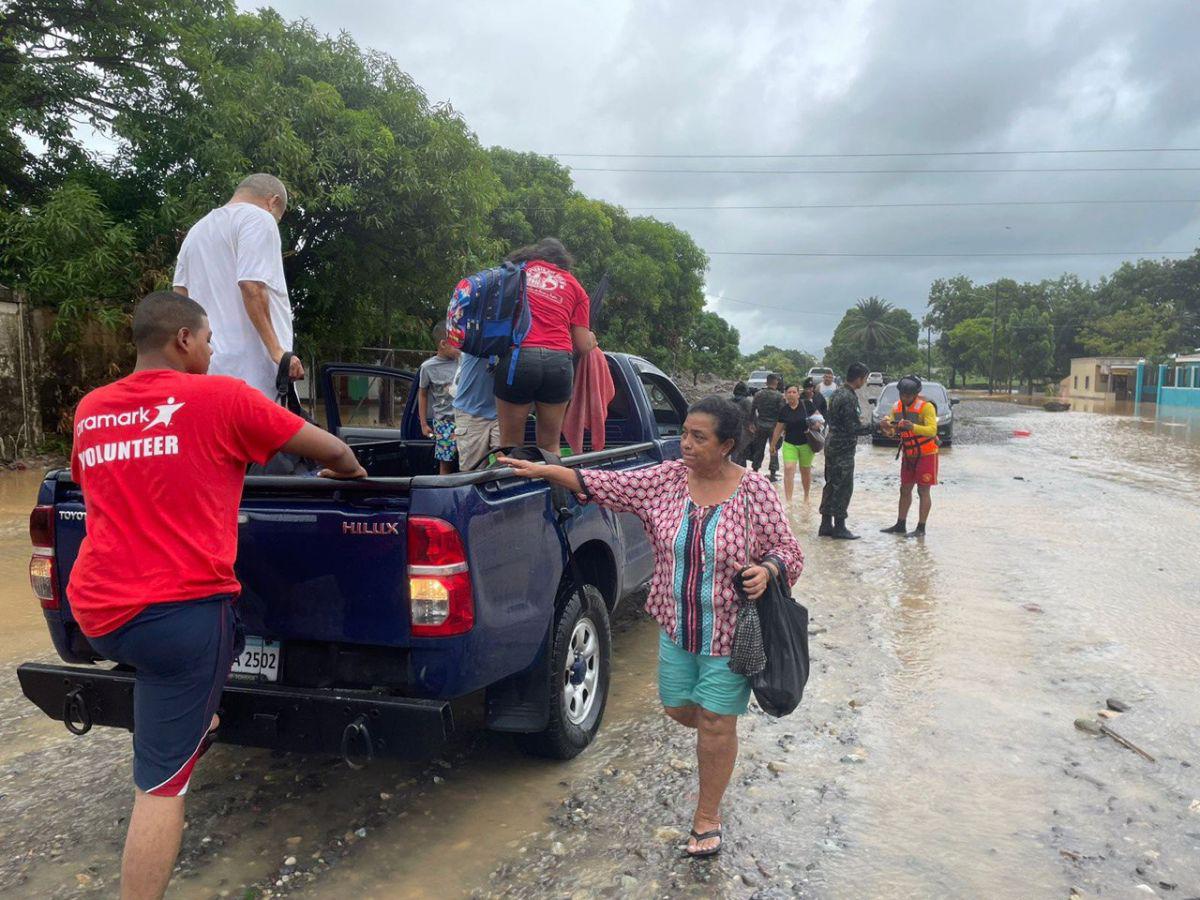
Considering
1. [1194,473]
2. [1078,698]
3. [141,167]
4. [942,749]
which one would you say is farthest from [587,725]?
[1194,473]

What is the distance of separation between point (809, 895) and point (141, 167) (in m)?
14.7

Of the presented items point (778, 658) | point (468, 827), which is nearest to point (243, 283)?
point (468, 827)

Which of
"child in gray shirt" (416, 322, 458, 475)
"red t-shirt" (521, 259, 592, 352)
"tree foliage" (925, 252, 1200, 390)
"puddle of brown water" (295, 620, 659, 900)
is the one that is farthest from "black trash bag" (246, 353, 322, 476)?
"tree foliage" (925, 252, 1200, 390)

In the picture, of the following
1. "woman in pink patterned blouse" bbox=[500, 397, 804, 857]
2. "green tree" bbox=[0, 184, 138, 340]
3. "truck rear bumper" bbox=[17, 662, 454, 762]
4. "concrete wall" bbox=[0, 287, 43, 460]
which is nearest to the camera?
A: "truck rear bumper" bbox=[17, 662, 454, 762]

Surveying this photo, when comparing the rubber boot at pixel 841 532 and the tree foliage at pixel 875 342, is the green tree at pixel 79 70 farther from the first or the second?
the tree foliage at pixel 875 342

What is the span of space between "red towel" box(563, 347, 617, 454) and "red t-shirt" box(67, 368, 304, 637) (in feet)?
8.32

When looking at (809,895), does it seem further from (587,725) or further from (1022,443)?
(1022,443)

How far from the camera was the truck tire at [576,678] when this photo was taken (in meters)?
3.60

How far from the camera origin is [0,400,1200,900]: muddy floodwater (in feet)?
10.1

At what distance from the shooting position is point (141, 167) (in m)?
13.9

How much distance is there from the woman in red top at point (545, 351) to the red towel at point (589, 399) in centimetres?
20

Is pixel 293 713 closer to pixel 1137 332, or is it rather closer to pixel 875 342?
pixel 1137 332

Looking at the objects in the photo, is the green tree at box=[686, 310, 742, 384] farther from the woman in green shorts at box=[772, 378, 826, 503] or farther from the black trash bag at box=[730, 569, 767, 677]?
the black trash bag at box=[730, 569, 767, 677]

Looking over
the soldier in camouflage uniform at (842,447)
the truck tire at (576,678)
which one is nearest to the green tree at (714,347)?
the soldier in camouflage uniform at (842,447)
